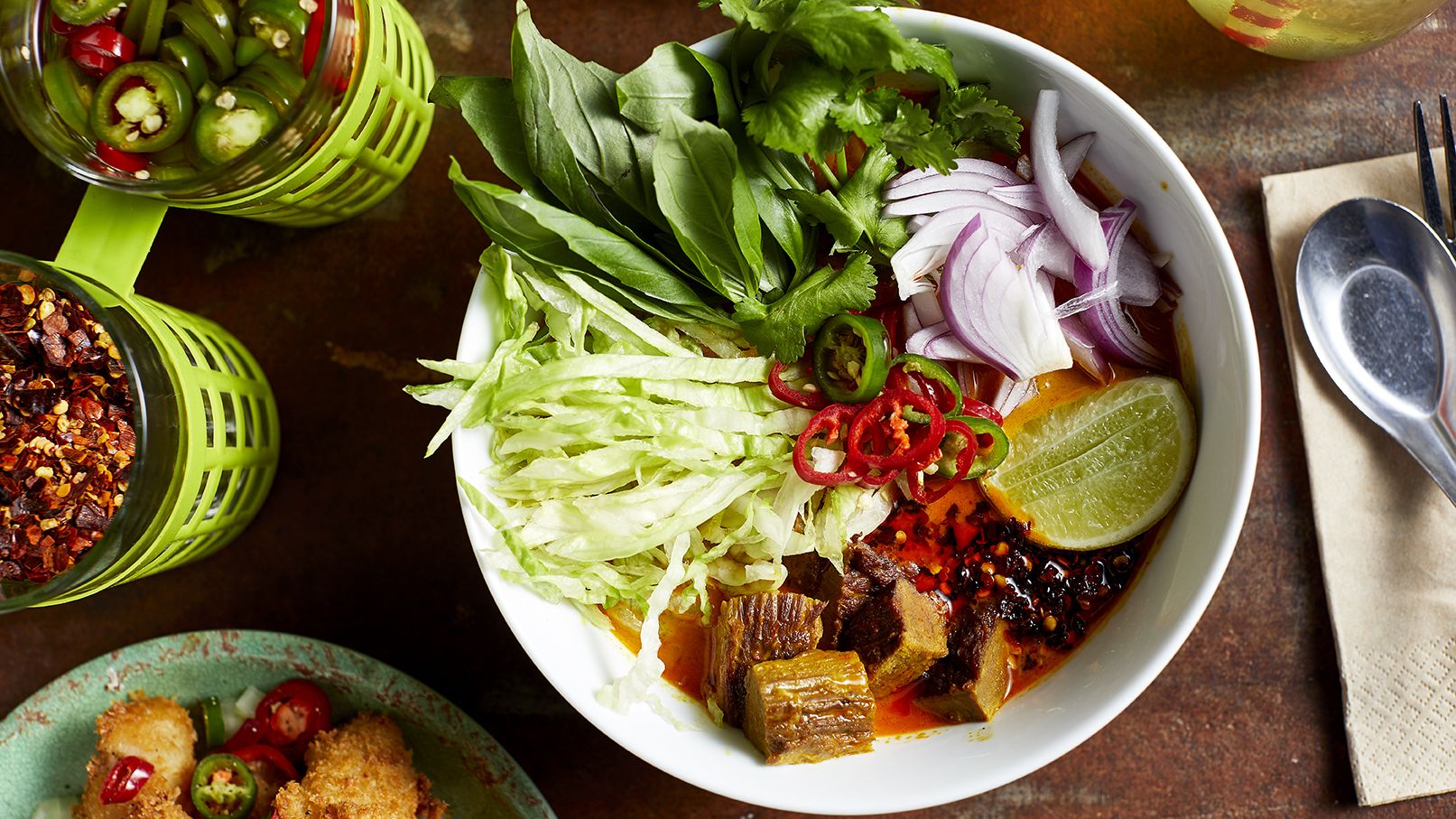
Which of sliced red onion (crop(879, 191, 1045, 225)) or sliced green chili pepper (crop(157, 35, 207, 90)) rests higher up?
sliced green chili pepper (crop(157, 35, 207, 90))

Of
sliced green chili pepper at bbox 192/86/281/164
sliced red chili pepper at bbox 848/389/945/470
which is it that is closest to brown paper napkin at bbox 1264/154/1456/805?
sliced red chili pepper at bbox 848/389/945/470

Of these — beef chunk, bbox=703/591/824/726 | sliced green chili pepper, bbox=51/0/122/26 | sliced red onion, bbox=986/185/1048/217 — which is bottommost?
beef chunk, bbox=703/591/824/726

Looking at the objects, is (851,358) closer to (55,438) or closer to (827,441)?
(827,441)

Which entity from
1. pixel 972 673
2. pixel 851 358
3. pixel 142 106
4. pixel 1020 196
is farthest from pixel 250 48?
pixel 972 673

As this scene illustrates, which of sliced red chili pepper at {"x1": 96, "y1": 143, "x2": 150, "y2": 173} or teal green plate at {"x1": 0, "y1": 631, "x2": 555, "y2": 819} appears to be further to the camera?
teal green plate at {"x1": 0, "y1": 631, "x2": 555, "y2": 819}

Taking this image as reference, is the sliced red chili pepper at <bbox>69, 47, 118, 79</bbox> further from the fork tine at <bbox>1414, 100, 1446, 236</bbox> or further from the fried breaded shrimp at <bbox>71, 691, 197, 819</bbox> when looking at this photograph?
the fork tine at <bbox>1414, 100, 1446, 236</bbox>

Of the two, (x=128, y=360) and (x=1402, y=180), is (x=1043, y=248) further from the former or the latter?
(x=128, y=360)

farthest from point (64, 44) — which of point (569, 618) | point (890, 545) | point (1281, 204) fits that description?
point (1281, 204)
